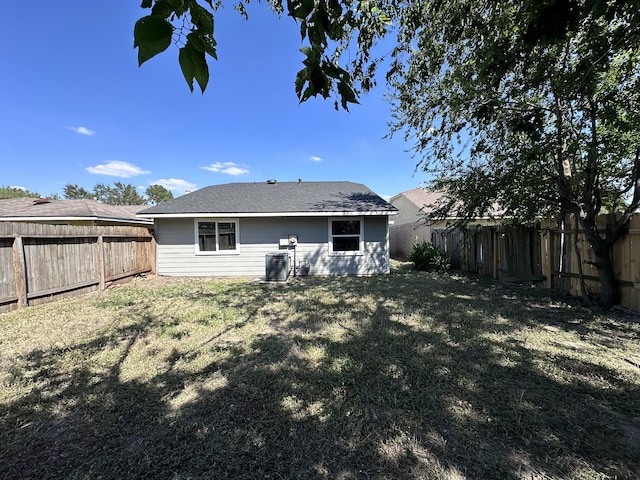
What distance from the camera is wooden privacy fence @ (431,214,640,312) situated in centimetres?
498

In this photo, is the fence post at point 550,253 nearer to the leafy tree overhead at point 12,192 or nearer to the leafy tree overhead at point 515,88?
the leafy tree overhead at point 515,88

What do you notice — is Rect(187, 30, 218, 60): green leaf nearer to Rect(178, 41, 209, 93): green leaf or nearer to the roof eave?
Rect(178, 41, 209, 93): green leaf

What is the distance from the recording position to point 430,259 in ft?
35.2

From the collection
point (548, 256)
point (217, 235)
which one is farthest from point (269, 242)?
point (548, 256)

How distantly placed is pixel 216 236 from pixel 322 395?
28.5 feet


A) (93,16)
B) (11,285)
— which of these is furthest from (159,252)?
(93,16)

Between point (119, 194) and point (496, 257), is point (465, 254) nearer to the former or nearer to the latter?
point (496, 257)

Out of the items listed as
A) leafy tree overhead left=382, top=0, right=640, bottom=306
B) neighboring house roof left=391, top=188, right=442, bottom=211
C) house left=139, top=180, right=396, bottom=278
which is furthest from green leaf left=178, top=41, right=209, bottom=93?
neighboring house roof left=391, top=188, right=442, bottom=211

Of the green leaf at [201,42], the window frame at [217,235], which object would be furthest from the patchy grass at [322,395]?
the window frame at [217,235]

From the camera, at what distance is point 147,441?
2150mm

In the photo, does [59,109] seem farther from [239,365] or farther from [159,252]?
[239,365]

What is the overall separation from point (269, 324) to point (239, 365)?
1.50 meters

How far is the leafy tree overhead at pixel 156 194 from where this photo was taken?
6153 cm

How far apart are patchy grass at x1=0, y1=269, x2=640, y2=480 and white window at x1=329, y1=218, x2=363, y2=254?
5.21 m
